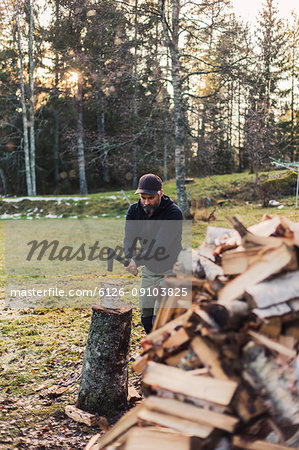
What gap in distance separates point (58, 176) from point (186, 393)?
101 feet

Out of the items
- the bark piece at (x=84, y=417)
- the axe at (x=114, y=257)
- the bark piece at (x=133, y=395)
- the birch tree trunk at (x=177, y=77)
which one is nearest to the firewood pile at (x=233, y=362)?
the bark piece at (x=84, y=417)

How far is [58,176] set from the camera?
3120 cm

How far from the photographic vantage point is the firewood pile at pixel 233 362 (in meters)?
1.67

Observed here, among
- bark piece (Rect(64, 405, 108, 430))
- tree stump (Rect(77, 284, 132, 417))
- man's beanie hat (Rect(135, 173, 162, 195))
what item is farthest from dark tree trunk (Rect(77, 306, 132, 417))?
man's beanie hat (Rect(135, 173, 162, 195))

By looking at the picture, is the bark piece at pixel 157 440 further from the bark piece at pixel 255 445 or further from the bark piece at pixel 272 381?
the bark piece at pixel 272 381

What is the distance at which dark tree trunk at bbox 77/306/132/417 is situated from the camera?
3270mm

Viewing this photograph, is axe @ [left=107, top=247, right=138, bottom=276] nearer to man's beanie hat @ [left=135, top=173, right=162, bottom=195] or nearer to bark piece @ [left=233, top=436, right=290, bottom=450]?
man's beanie hat @ [left=135, top=173, right=162, bottom=195]

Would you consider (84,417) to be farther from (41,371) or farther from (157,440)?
(157,440)

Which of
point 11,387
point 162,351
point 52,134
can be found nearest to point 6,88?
point 52,134

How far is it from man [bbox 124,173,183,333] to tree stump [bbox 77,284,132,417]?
0.47 m

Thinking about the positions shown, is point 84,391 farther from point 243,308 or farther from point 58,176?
point 58,176

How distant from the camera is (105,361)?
3285 millimetres

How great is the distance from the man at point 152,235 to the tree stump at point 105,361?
47cm

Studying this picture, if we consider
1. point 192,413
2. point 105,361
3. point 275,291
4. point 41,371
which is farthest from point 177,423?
point 41,371
